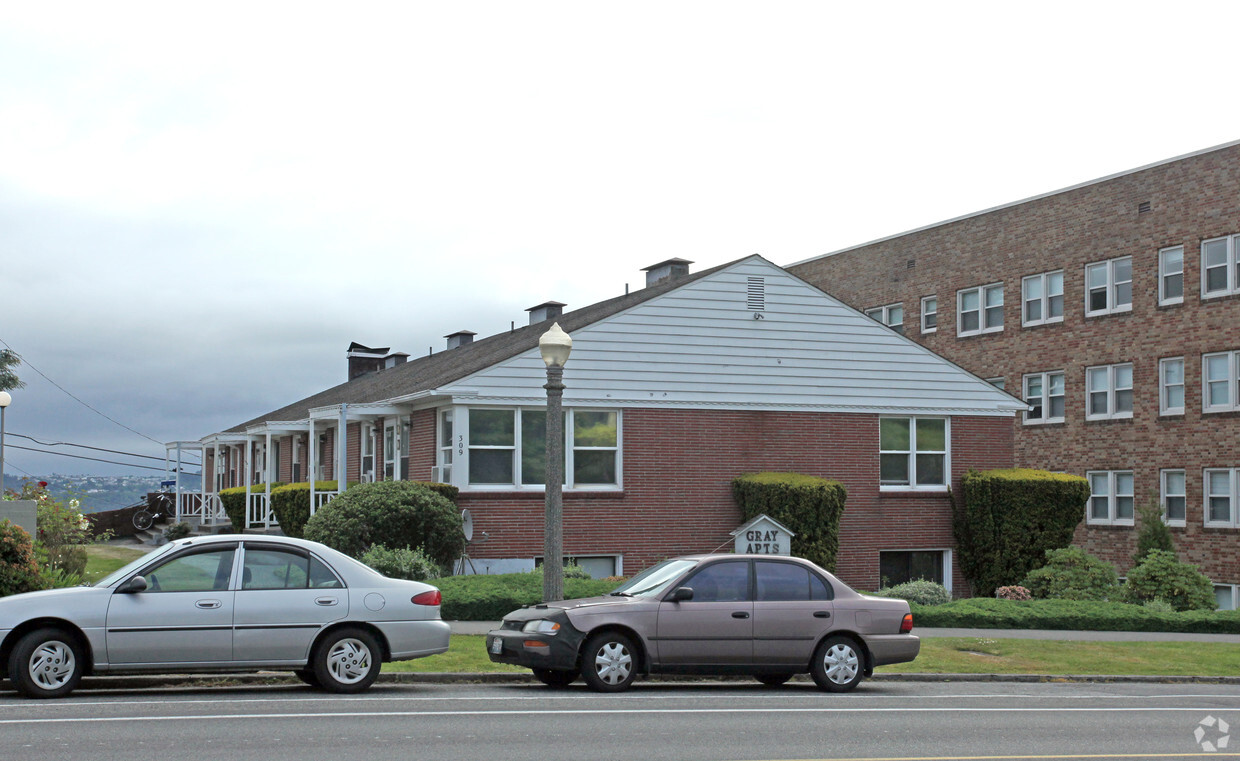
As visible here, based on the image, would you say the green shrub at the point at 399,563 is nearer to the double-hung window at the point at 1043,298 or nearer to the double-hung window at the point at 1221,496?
the double-hung window at the point at 1221,496

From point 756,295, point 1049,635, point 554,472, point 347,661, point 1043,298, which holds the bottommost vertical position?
point 1049,635

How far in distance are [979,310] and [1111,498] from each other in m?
7.56

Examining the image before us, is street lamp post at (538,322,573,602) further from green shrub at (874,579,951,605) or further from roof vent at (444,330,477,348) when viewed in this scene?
roof vent at (444,330,477,348)

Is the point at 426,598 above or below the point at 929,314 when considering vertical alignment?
→ below

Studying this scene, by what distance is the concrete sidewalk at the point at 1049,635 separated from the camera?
19.2 metres

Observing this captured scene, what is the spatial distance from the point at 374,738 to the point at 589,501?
1619 cm

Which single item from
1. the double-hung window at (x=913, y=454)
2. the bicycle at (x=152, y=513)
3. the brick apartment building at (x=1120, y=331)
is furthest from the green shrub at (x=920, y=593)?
the bicycle at (x=152, y=513)

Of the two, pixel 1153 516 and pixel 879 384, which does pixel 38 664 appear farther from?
pixel 1153 516

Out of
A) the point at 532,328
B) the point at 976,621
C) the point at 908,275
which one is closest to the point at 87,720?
the point at 976,621

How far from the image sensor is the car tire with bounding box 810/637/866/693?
13.8 metres

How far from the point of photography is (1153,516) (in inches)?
1300

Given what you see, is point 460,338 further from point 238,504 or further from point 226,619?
point 226,619

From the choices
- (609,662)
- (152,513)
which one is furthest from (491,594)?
(152,513)

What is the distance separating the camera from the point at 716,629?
13375 mm
